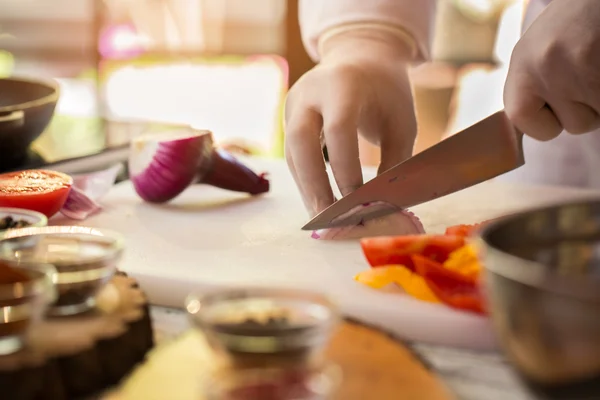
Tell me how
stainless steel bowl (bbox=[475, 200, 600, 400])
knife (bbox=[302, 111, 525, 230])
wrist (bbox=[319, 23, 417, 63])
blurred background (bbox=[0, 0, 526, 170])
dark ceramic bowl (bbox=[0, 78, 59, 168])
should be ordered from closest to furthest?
stainless steel bowl (bbox=[475, 200, 600, 400]), knife (bbox=[302, 111, 525, 230]), dark ceramic bowl (bbox=[0, 78, 59, 168]), wrist (bbox=[319, 23, 417, 63]), blurred background (bbox=[0, 0, 526, 170])

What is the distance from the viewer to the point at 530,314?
0.40 metres

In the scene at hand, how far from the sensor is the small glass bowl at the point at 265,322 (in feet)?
1.51

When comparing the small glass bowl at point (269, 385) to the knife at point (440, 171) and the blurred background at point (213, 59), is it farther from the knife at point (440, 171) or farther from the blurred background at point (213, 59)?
the blurred background at point (213, 59)

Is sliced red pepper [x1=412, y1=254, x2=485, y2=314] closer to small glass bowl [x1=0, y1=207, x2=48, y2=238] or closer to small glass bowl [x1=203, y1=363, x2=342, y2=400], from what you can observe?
small glass bowl [x1=203, y1=363, x2=342, y2=400]

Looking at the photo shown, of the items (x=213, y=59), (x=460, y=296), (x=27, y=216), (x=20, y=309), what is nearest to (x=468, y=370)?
(x=460, y=296)

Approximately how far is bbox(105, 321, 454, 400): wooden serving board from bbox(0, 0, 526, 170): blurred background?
1.84 metres

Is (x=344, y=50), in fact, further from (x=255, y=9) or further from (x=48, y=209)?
(x=255, y=9)

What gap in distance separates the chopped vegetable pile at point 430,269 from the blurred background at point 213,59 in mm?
1656

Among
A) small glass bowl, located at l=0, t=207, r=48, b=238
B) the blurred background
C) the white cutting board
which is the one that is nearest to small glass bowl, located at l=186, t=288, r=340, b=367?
the white cutting board

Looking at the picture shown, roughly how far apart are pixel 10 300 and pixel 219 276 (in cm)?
29

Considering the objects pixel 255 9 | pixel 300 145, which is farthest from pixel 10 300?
pixel 255 9

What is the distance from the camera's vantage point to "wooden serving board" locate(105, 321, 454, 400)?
1.55ft

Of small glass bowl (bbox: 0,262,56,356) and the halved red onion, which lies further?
the halved red onion

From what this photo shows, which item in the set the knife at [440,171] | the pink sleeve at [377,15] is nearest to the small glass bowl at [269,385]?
the knife at [440,171]
